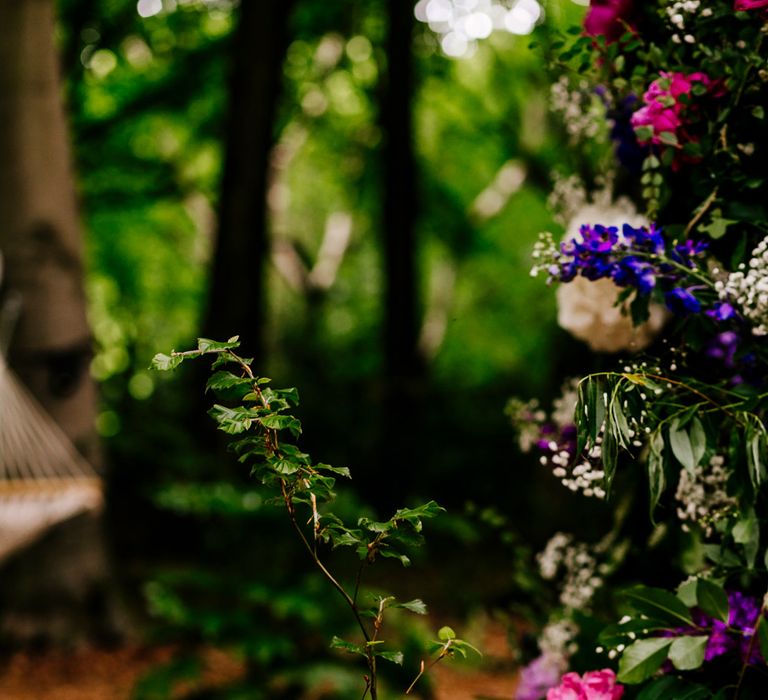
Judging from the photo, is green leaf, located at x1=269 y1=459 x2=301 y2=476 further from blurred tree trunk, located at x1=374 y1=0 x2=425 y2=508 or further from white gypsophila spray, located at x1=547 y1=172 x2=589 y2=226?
blurred tree trunk, located at x1=374 y1=0 x2=425 y2=508

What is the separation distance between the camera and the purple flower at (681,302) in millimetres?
1021

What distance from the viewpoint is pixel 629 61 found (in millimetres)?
1315

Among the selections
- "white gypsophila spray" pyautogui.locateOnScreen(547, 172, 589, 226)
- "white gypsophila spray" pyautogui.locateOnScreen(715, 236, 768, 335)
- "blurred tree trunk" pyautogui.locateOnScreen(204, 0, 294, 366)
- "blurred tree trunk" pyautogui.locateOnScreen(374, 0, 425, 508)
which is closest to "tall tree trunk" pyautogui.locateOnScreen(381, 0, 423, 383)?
"blurred tree trunk" pyautogui.locateOnScreen(374, 0, 425, 508)

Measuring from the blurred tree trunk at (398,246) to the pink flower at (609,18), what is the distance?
21.9 feet

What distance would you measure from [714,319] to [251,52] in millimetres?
5892

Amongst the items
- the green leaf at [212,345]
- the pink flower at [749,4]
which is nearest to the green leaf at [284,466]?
the green leaf at [212,345]

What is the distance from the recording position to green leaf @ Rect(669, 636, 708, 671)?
978 mm

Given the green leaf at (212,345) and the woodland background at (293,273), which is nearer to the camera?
the green leaf at (212,345)

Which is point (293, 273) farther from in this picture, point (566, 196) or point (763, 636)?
point (763, 636)

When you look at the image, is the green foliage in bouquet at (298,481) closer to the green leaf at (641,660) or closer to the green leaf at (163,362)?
the green leaf at (163,362)

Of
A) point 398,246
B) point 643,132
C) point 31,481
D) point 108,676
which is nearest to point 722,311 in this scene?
point 643,132

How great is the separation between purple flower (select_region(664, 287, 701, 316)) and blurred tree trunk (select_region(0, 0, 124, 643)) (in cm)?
406

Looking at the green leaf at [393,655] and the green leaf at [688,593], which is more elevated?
the green leaf at [393,655]

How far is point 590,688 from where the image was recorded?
108 cm
